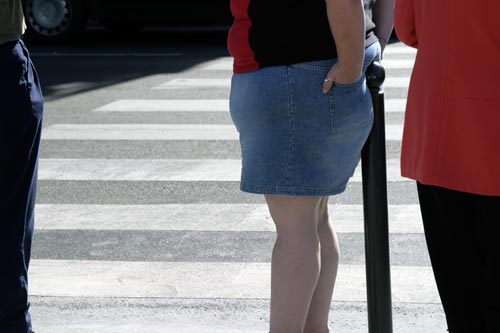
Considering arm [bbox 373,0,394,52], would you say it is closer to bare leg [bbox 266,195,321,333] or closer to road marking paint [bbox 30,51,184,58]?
bare leg [bbox 266,195,321,333]

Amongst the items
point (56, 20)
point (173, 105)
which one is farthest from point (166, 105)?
point (56, 20)

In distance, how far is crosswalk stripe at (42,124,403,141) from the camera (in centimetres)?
Answer: 843

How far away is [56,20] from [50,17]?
0.36 ft

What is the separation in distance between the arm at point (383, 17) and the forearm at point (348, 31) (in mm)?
350

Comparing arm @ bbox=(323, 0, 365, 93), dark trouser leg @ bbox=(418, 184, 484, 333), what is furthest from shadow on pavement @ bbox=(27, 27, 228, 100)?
dark trouser leg @ bbox=(418, 184, 484, 333)

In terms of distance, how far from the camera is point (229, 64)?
491 inches

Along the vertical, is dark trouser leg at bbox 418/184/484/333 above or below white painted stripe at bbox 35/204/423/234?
above

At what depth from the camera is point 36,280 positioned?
5.26m

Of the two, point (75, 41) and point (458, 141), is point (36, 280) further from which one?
point (75, 41)

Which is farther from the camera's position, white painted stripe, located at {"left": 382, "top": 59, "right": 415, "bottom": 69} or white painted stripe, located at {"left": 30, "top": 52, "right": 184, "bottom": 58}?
white painted stripe, located at {"left": 30, "top": 52, "right": 184, "bottom": 58}

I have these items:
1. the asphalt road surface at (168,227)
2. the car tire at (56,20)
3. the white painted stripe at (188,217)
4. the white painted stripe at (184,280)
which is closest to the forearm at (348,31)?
the asphalt road surface at (168,227)

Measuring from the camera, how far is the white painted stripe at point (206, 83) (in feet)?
34.5

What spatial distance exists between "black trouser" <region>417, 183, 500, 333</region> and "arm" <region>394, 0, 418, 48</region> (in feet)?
1.35

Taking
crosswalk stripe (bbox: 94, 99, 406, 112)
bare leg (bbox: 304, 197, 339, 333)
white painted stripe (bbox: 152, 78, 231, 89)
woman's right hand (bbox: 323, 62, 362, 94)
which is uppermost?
woman's right hand (bbox: 323, 62, 362, 94)
